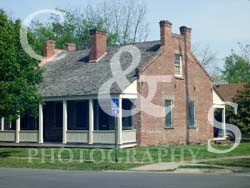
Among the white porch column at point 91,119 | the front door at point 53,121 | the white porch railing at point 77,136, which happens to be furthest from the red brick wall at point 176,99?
the front door at point 53,121

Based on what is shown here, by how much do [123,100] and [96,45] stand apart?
557 centimetres

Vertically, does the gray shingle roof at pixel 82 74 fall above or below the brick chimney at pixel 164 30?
below

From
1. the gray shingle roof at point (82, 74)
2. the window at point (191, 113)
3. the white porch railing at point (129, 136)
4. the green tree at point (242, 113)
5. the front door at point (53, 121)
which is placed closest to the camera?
the white porch railing at point (129, 136)

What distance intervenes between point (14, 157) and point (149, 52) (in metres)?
12.0

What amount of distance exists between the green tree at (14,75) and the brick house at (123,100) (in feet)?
16.1

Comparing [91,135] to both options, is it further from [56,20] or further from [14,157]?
[56,20]

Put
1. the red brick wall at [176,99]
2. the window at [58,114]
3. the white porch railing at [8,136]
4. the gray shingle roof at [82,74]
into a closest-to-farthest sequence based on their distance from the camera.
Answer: the gray shingle roof at [82,74]
the red brick wall at [176,99]
the white porch railing at [8,136]
the window at [58,114]

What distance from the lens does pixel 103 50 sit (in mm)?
36250

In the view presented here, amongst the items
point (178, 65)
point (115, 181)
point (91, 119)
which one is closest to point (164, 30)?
point (178, 65)

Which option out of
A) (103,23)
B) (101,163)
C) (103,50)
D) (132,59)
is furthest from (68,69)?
(103,23)

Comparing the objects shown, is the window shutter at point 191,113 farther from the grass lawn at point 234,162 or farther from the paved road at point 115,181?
the paved road at point 115,181

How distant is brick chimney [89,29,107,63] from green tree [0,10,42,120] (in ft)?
28.9

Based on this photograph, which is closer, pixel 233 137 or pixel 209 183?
pixel 209 183

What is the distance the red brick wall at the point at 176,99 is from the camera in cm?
3209
